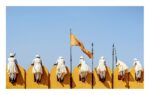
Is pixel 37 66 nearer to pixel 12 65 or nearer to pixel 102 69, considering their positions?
pixel 12 65

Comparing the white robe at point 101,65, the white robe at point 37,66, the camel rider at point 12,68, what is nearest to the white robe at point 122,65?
the white robe at point 101,65

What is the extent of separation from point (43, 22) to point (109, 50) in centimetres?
72

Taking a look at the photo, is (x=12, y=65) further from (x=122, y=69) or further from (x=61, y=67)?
(x=122, y=69)

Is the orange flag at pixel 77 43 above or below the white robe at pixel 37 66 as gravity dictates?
above

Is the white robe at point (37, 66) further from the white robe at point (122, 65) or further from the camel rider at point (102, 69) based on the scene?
the white robe at point (122, 65)

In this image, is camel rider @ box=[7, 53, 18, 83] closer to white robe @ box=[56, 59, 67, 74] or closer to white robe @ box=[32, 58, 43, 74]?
white robe @ box=[32, 58, 43, 74]

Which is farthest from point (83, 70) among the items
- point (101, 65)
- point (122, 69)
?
point (122, 69)

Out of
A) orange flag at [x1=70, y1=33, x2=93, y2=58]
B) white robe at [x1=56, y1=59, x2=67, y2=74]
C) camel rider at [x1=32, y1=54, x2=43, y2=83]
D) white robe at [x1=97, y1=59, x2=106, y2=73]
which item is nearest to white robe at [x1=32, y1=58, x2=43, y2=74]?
camel rider at [x1=32, y1=54, x2=43, y2=83]

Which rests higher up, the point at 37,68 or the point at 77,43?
the point at 77,43
